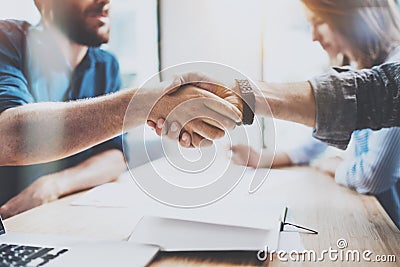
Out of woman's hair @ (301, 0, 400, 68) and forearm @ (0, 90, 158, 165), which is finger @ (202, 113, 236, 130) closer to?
forearm @ (0, 90, 158, 165)

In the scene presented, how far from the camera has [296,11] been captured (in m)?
1.25

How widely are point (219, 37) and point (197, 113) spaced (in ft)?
0.64

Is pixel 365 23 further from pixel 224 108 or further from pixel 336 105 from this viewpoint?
pixel 224 108

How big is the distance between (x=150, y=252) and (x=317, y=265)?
324 mm

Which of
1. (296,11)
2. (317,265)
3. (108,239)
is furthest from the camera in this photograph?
(296,11)

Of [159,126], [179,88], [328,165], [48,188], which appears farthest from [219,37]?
[48,188]

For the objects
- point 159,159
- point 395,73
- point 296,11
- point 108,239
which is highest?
point 296,11

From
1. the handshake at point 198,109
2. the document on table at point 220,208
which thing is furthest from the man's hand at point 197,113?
the document on table at point 220,208

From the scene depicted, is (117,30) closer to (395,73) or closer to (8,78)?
(8,78)

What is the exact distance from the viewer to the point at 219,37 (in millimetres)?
1285

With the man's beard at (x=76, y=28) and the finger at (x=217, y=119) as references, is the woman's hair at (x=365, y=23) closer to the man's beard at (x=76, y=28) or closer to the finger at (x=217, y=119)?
the finger at (x=217, y=119)

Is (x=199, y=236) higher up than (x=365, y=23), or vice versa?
(x=365, y=23)

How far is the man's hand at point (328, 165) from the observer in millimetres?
1267

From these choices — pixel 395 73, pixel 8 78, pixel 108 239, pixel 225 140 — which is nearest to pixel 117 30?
pixel 8 78
